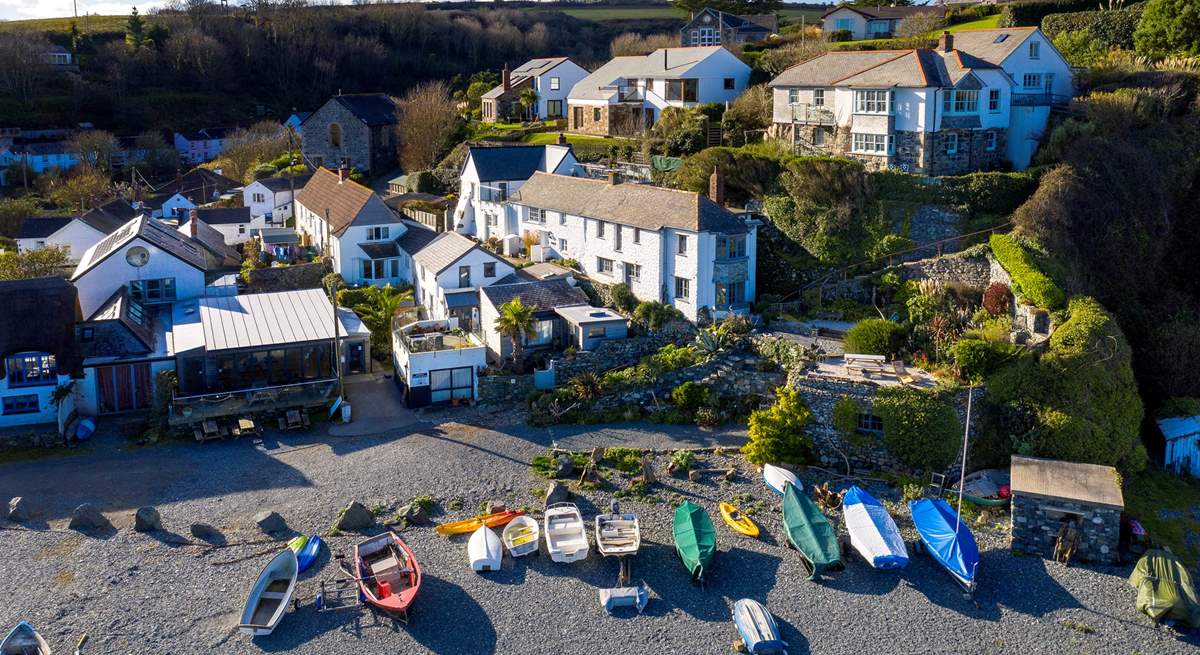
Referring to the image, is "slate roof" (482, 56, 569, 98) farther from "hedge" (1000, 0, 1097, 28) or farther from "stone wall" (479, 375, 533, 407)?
"stone wall" (479, 375, 533, 407)

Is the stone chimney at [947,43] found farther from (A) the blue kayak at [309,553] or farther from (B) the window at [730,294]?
(A) the blue kayak at [309,553]

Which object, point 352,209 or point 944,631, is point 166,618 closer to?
point 944,631

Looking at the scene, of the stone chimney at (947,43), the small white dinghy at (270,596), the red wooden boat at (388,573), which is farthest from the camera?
the stone chimney at (947,43)

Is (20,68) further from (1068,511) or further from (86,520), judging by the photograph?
(1068,511)

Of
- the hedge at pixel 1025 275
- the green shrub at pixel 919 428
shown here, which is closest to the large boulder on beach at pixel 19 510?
the green shrub at pixel 919 428

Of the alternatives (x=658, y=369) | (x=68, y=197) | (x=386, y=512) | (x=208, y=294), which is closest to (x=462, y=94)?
(x=68, y=197)

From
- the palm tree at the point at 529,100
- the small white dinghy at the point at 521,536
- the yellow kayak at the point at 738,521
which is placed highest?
the palm tree at the point at 529,100

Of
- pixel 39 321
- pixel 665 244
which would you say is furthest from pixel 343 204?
pixel 665 244
